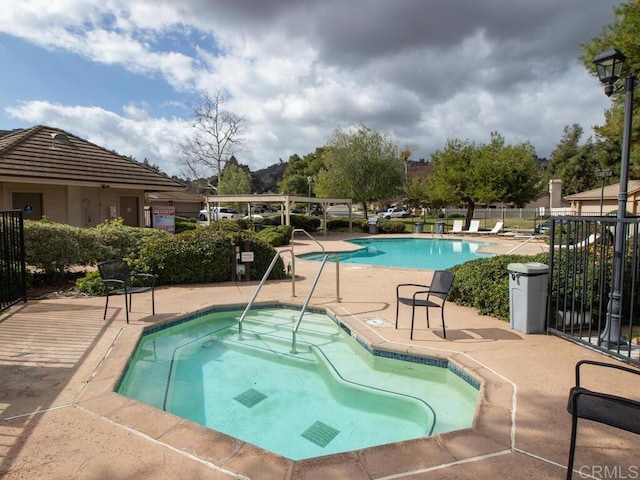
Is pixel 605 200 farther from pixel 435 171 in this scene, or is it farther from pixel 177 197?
pixel 177 197

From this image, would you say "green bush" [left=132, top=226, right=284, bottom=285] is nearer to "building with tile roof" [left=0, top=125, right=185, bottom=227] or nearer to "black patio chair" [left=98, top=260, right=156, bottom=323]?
"black patio chair" [left=98, top=260, right=156, bottom=323]

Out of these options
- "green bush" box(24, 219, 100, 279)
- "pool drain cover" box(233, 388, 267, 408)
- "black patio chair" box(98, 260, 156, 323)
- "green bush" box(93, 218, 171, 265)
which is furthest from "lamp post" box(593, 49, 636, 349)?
"green bush" box(24, 219, 100, 279)

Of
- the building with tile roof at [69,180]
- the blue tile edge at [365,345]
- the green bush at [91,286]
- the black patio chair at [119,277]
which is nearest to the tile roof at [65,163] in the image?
the building with tile roof at [69,180]

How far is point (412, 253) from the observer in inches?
770

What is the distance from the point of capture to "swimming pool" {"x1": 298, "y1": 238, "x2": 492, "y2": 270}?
52.8ft

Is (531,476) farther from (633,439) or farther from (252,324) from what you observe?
(252,324)

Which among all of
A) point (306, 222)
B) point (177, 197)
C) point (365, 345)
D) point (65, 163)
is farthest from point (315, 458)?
point (177, 197)

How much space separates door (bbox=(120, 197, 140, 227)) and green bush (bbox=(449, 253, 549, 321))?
13.7 meters

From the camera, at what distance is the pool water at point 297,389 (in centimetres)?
377

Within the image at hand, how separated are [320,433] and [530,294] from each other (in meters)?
3.50

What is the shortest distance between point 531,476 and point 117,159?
1797 centimetres

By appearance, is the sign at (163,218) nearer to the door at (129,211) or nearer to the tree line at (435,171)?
the door at (129,211)

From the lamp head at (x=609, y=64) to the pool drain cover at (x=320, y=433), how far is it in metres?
5.25

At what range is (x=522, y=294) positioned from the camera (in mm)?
5422
